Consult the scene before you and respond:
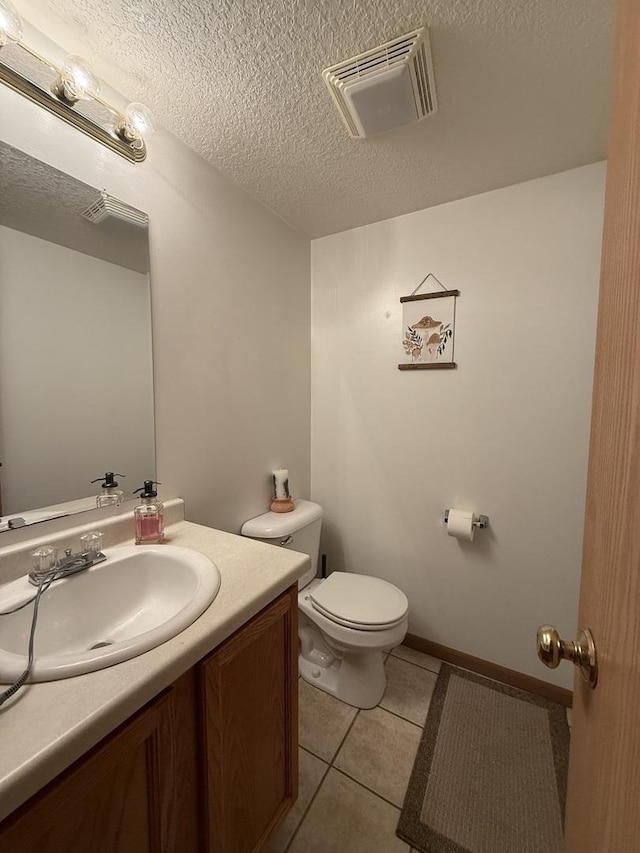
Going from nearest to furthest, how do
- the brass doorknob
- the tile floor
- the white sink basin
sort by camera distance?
the brass doorknob
the white sink basin
the tile floor

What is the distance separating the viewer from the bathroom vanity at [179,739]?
0.44m

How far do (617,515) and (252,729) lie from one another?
2.98 ft

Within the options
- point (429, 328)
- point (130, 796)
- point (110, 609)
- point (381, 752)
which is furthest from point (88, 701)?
point (429, 328)

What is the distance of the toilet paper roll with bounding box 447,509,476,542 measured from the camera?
1.50 m

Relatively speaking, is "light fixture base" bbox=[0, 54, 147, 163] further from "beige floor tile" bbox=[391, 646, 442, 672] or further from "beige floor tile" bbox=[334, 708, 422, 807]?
"beige floor tile" bbox=[391, 646, 442, 672]

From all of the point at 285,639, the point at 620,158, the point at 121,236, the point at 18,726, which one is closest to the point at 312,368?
the point at 121,236

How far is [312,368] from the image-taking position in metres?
1.96

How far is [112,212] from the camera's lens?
3.32ft

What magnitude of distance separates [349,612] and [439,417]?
980mm

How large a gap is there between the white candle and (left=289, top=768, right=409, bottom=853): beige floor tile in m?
1.06

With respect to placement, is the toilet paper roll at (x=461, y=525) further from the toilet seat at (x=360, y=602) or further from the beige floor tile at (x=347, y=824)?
the beige floor tile at (x=347, y=824)

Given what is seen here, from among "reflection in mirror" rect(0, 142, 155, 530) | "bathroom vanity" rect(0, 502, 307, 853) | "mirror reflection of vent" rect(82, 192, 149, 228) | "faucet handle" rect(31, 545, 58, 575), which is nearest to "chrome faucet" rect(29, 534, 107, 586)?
"faucet handle" rect(31, 545, 58, 575)

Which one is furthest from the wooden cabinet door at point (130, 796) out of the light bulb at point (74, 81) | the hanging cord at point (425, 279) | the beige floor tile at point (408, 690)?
the hanging cord at point (425, 279)

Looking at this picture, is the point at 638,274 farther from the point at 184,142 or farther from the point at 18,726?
the point at 184,142
